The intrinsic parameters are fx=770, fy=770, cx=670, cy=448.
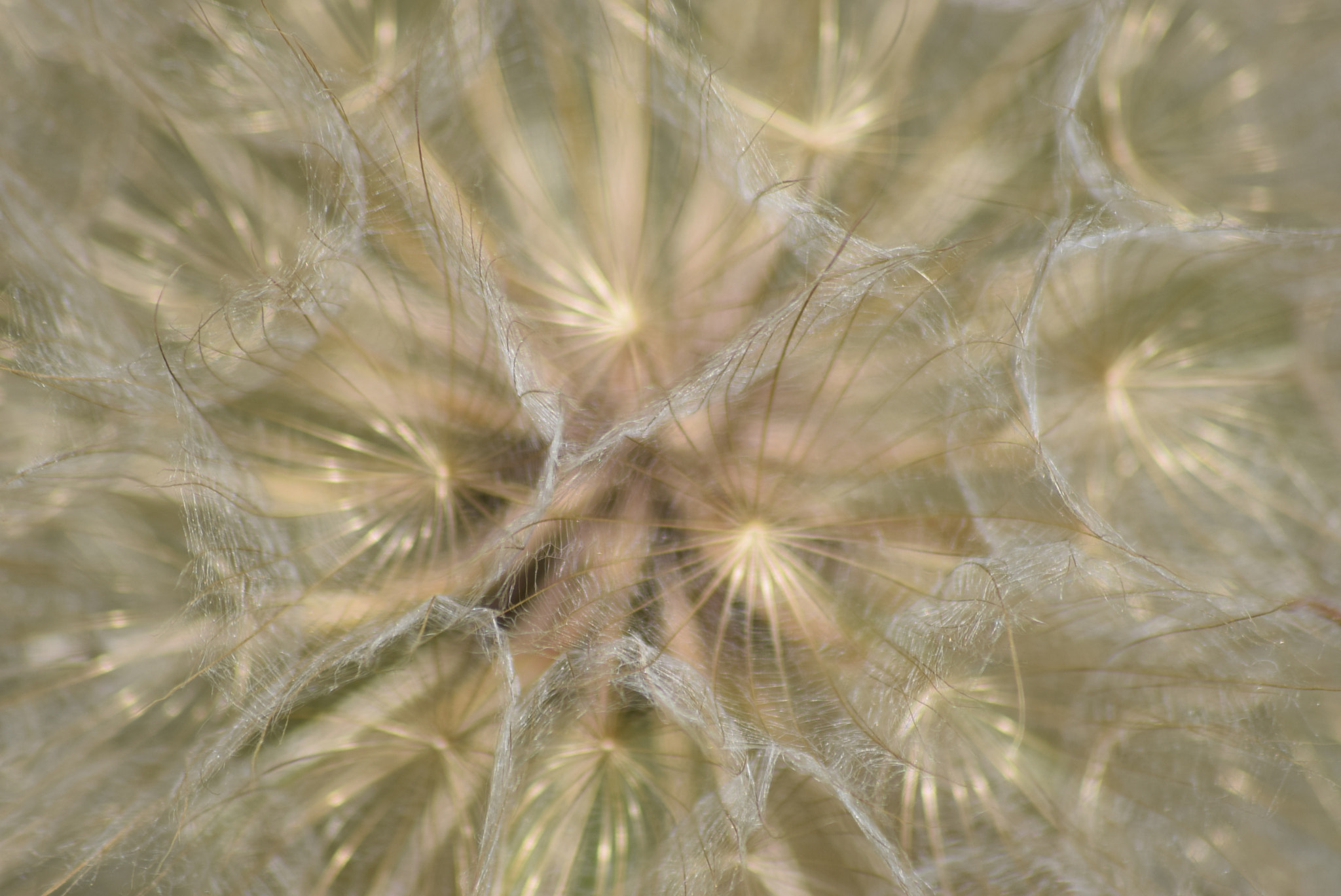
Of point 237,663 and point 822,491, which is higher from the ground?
point 822,491

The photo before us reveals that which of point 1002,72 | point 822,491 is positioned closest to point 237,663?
point 822,491

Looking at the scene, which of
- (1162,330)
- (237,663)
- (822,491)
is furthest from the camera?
(1162,330)

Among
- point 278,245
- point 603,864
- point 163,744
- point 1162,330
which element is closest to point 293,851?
point 163,744

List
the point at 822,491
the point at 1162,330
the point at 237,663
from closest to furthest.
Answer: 1. the point at 822,491
2. the point at 237,663
3. the point at 1162,330

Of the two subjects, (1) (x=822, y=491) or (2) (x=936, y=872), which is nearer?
(1) (x=822, y=491)

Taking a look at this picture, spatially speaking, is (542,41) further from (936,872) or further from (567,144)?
(936,872)

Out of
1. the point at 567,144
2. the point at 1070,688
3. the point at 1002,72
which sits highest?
the point at 1002,72

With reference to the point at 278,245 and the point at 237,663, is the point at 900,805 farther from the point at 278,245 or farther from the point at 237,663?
the point at 278,245
